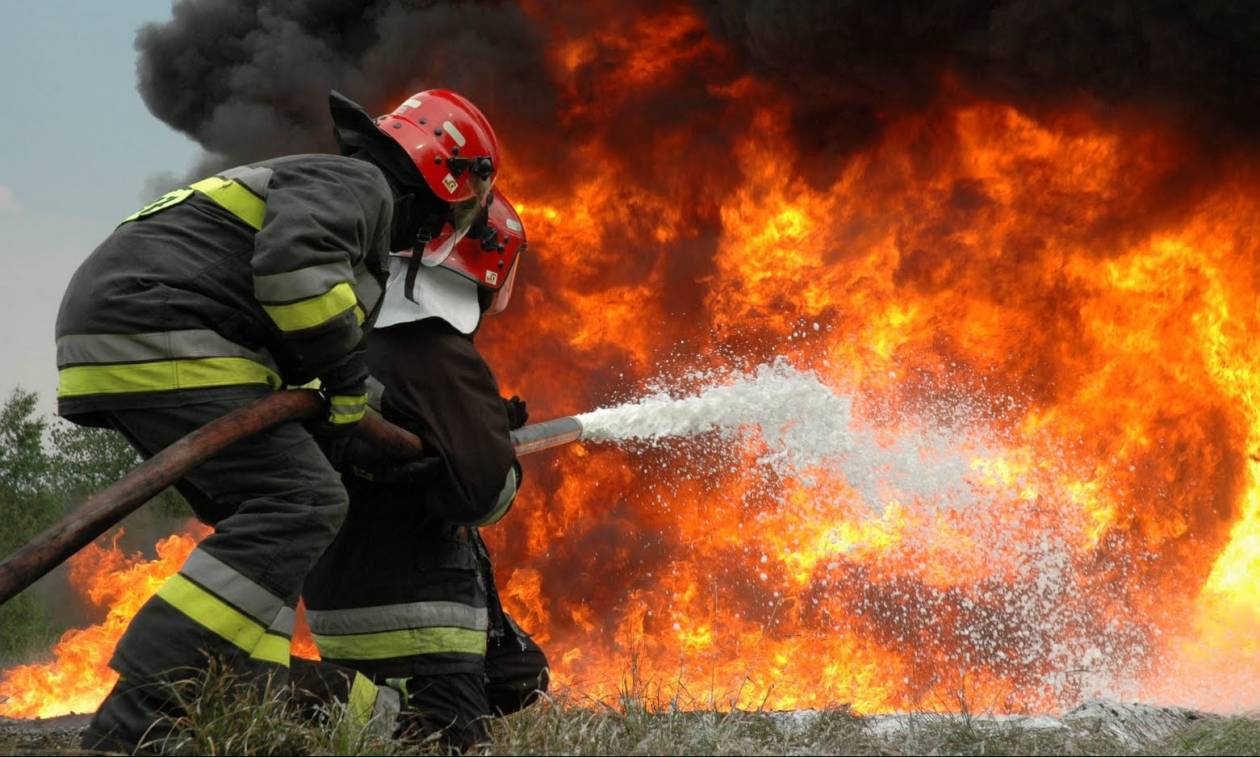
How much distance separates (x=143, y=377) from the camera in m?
3.09

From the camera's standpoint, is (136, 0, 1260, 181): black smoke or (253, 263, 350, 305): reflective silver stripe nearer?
(253, 263, 350, 305): reflective silver stripe

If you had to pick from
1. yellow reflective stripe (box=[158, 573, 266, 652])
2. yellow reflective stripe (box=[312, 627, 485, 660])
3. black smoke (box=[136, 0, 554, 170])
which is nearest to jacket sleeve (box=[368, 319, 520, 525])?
yellow reflective stripe (box=[312, 627, 485, 660])

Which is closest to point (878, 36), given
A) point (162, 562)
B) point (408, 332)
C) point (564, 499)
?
point (564, 499)

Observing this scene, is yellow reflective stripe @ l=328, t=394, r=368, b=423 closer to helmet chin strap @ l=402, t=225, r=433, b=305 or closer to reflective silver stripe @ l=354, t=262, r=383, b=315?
reflective silver stripe @ l=354, t=262, r=383, b=315

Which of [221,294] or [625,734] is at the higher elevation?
[221,294]

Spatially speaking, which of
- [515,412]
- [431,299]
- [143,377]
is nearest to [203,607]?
[143,377]

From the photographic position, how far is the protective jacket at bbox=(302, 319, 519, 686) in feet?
12.4

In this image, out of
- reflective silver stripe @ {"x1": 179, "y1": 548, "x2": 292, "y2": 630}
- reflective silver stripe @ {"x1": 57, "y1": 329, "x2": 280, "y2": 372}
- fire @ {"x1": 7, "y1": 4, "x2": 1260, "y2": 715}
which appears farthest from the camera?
fire @ {"x1": 7, "y1": 4, "x2": 1260, "y2": 715}

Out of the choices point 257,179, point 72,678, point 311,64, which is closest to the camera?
point 257,179

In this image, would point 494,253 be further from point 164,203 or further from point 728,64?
point 728,64

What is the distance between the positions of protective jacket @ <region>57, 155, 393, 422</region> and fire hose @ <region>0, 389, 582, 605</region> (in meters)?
0.12

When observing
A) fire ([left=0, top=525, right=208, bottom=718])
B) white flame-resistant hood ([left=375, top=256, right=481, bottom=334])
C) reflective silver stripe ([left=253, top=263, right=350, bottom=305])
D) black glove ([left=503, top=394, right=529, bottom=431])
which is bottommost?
fire ([left=0, top=525, right=208, bottom=718])

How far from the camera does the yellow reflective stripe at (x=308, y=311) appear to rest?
304cm

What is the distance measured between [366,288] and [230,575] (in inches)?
38.0
